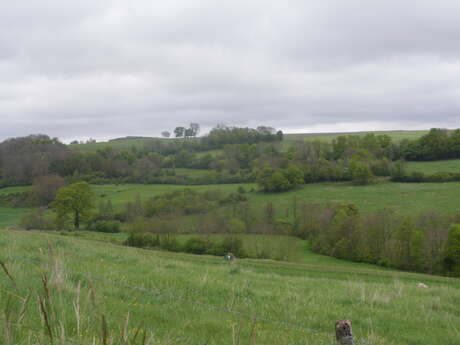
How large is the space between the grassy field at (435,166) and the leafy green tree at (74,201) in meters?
73.0

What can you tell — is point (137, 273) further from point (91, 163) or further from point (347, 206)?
point (91, 163)

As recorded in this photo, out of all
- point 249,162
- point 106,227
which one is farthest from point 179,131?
point 106,227

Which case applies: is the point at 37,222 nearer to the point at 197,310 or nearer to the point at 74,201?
the point at 74,201

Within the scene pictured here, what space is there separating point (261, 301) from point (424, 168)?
96.5 meters

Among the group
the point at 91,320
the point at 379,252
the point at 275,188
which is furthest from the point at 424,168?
the point at 91,320

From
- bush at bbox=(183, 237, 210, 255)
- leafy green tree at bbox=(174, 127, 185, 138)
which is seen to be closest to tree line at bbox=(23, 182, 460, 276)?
bush at bbox=(183, 237, 210, 255)

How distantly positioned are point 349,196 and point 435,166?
27767mm

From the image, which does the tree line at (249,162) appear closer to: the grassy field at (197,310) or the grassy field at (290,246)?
the grassy field at (290,246)

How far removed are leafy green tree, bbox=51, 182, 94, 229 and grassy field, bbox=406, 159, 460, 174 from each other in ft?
240

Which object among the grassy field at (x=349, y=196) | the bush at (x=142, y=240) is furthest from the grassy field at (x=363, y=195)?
the bush at (x=142, y=240)

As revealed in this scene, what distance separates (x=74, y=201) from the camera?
69.2 m

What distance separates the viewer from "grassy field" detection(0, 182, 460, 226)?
2766 inches

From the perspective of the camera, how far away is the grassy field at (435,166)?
88375 mm

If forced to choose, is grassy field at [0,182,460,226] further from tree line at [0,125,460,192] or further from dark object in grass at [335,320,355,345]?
dark object in grass at [335,320,355,345]
